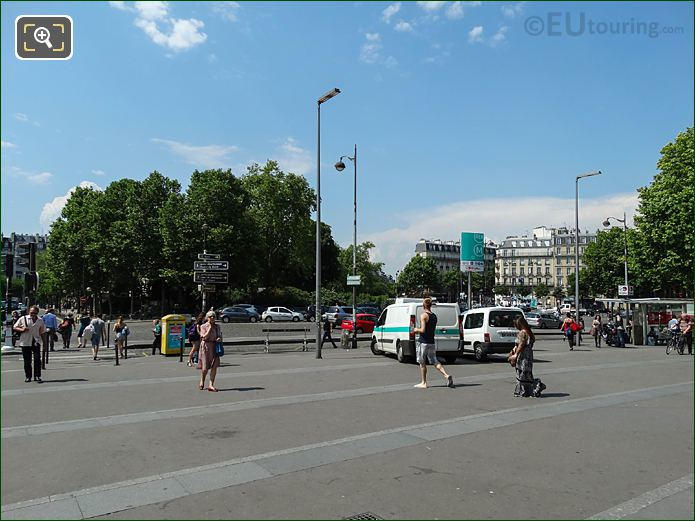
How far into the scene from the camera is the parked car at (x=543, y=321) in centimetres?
4662

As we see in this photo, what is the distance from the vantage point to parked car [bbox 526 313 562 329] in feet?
153

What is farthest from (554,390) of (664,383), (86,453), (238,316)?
(238,316)

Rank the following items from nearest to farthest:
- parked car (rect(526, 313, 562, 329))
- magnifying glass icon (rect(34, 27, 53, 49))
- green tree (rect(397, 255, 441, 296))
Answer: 1. magnifying glass icon (rect(34, 27, 53, 49))
2. parked car (rect(526, 313, 562, 329))
3. green tree (rect(397, 255, 441, 296))

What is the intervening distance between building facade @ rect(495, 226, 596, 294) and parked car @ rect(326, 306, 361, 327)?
102222 mm

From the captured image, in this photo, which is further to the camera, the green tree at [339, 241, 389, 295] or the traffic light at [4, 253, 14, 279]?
the green tree at [339, 241, 389, 295]

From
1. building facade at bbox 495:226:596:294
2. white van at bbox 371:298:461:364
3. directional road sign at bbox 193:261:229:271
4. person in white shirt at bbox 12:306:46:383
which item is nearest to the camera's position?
person in white shirt at bbox 12:306:46:383

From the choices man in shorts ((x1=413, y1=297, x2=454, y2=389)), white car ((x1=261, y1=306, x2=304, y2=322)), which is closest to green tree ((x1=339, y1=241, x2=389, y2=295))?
white car ((x1=261, y1=306, x2=304, y2=322))

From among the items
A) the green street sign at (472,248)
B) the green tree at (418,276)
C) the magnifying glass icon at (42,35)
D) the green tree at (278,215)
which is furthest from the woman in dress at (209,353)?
the green tree at (418,276)

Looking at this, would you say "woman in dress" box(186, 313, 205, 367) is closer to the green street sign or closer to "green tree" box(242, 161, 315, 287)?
the green street sign

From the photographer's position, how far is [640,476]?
5.85 meters

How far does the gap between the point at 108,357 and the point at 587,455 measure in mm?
17880

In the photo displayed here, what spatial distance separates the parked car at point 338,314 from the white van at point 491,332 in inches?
755

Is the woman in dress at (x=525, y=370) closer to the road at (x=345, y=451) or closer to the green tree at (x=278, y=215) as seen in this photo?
the road at (x=345, y=451)

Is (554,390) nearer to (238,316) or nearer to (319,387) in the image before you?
(319,387)
